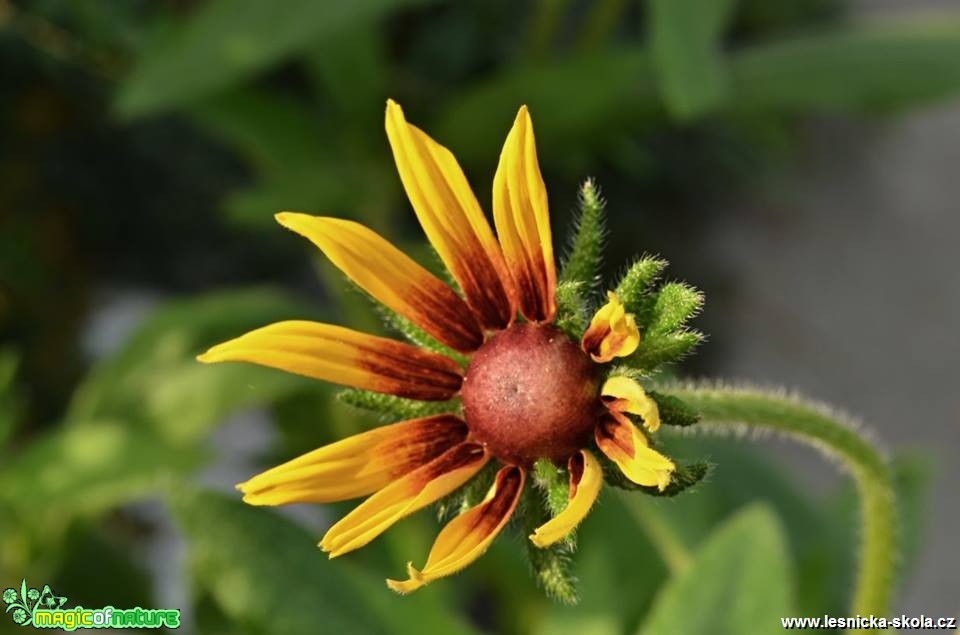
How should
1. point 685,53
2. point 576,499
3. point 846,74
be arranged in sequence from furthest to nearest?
point 846,74 → point 685,53 → point 576,499

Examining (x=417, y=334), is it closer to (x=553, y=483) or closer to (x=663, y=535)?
(x=553, y=483)

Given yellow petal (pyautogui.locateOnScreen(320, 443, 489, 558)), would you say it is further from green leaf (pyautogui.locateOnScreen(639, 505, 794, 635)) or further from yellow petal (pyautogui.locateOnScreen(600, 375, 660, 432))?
green leaf (pyautogui.locateOnScreen(639, 505, 794, 635))

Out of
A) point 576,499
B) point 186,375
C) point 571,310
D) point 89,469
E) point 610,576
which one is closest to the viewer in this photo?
point 576,499

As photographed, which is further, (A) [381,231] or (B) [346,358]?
(A) [381,231]

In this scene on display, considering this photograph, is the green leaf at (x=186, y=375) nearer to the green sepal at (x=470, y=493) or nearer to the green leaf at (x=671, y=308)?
the green sepal at (x=470, y=493)

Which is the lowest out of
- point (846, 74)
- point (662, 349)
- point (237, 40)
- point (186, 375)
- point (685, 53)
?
point (662, 349)

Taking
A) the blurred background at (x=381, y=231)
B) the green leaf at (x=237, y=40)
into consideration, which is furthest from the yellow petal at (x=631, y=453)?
the green leaf at (x=237, y=40)

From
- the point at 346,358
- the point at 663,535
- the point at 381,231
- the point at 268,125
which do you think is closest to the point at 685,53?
the point at 663,535
